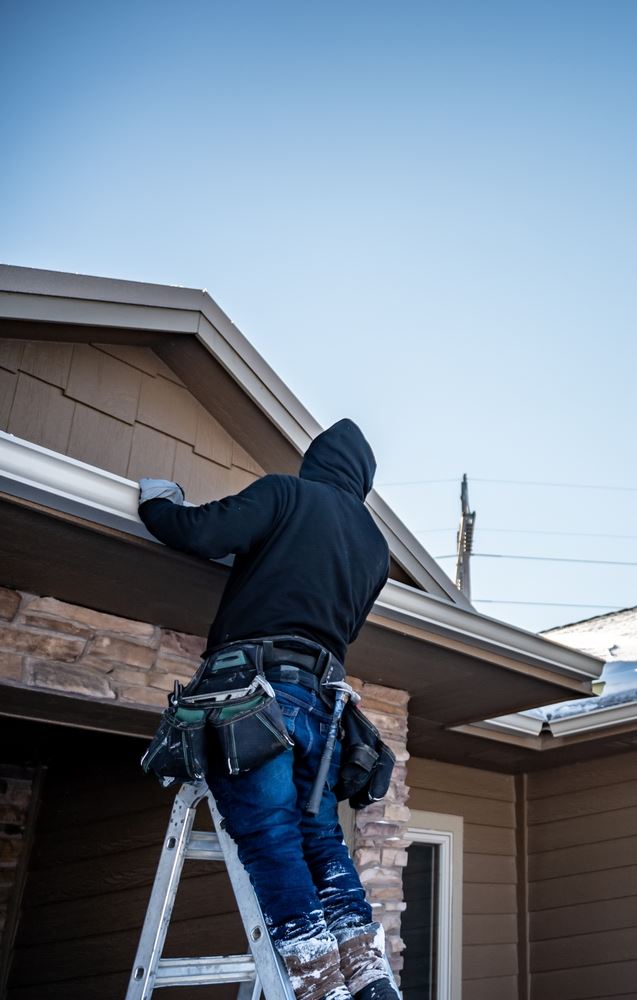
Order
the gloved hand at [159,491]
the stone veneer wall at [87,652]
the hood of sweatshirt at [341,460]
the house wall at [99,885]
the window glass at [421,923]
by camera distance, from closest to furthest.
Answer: the gloved hand at [159,491], the hood of sweatshirt at [341,460], the stone veneer wall at [87,652], the house wall at [99,885], the window glass at [421,923]

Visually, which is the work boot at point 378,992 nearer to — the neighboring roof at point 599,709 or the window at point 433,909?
the neighboring roof at point 599,709

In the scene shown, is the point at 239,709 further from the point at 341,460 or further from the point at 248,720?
the point at 341,460

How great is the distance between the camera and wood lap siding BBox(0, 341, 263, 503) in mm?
4395

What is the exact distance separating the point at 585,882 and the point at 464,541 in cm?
1491

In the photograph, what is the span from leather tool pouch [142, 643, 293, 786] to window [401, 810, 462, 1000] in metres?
4.70

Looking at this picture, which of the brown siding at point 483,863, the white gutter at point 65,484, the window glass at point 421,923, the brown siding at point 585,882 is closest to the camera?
the white gutter at point 65,484

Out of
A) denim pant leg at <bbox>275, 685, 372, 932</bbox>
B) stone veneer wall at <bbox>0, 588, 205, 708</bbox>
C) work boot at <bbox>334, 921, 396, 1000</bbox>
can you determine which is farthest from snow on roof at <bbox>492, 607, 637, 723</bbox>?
work boot at <bbox>334, 921, 396, 1000</bbox>

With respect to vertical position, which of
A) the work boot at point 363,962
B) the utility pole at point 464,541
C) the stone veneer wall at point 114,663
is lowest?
the work boot at point 363,962

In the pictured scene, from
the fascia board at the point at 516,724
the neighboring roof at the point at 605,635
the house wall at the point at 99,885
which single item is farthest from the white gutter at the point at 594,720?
the house wall at the point at 99,885

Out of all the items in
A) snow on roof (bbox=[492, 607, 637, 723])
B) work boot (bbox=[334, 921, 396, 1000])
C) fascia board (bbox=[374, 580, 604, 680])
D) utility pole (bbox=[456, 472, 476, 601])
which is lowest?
work boot (bbox=[334, 921, 396, 1000])

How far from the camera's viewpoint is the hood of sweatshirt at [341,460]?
3.38 metres

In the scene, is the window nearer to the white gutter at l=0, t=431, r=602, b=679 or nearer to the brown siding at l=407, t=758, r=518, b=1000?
the brown siding at l=407, t=758, r=518, b=1000

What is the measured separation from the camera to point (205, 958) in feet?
8.77

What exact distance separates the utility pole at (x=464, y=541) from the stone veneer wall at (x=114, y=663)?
16245 millimetres
